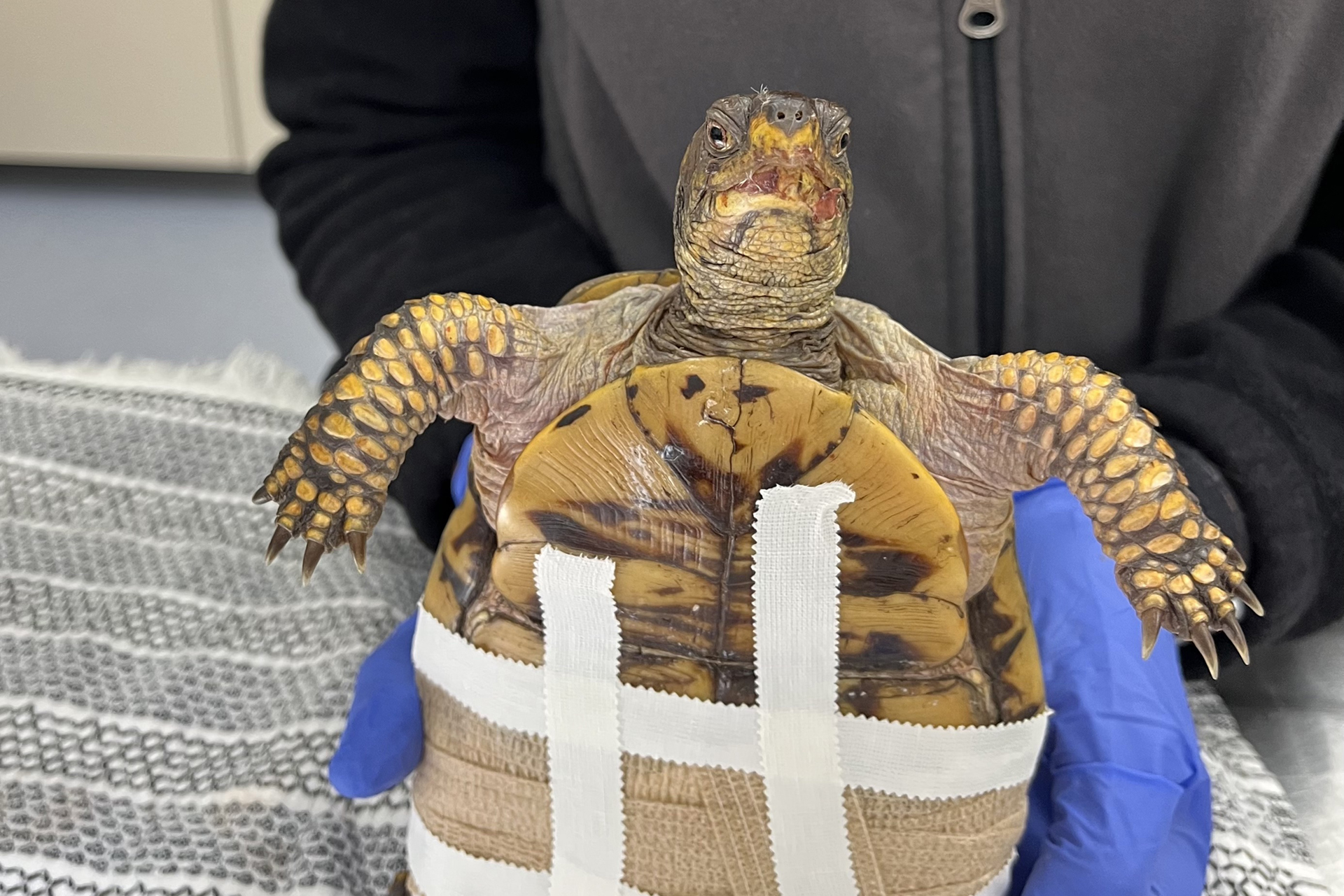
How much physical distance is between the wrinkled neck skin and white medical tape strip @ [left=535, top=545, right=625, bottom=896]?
0.14 metres

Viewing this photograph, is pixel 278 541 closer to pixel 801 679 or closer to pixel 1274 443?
pixel 801 679

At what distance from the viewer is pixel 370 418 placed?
539mm

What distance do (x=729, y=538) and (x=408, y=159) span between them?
0.79 meters

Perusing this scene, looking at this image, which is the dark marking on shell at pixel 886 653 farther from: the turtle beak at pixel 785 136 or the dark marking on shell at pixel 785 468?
the turtle beak at pixel 785 136

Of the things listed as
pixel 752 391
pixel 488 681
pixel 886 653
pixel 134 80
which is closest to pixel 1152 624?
pixel 886 653

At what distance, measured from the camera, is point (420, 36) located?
42.3 inches

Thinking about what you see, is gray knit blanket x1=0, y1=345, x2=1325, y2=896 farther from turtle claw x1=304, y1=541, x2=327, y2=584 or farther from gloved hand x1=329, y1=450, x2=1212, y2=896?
turtle claw x1=304, y1=541, x2=327, y2=584

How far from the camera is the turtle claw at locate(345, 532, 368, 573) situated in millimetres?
555

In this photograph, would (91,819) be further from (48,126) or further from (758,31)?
(48,126)

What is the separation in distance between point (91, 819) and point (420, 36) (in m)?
0.82

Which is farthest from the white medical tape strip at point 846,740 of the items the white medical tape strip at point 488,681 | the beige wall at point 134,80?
the beige wall at point 134,80

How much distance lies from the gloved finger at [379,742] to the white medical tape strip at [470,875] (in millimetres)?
41

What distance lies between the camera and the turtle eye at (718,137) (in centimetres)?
46

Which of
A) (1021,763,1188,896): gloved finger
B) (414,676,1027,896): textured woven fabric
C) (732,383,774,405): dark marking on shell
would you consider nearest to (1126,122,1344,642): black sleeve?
(1021,763,1188,896): gloved finger
